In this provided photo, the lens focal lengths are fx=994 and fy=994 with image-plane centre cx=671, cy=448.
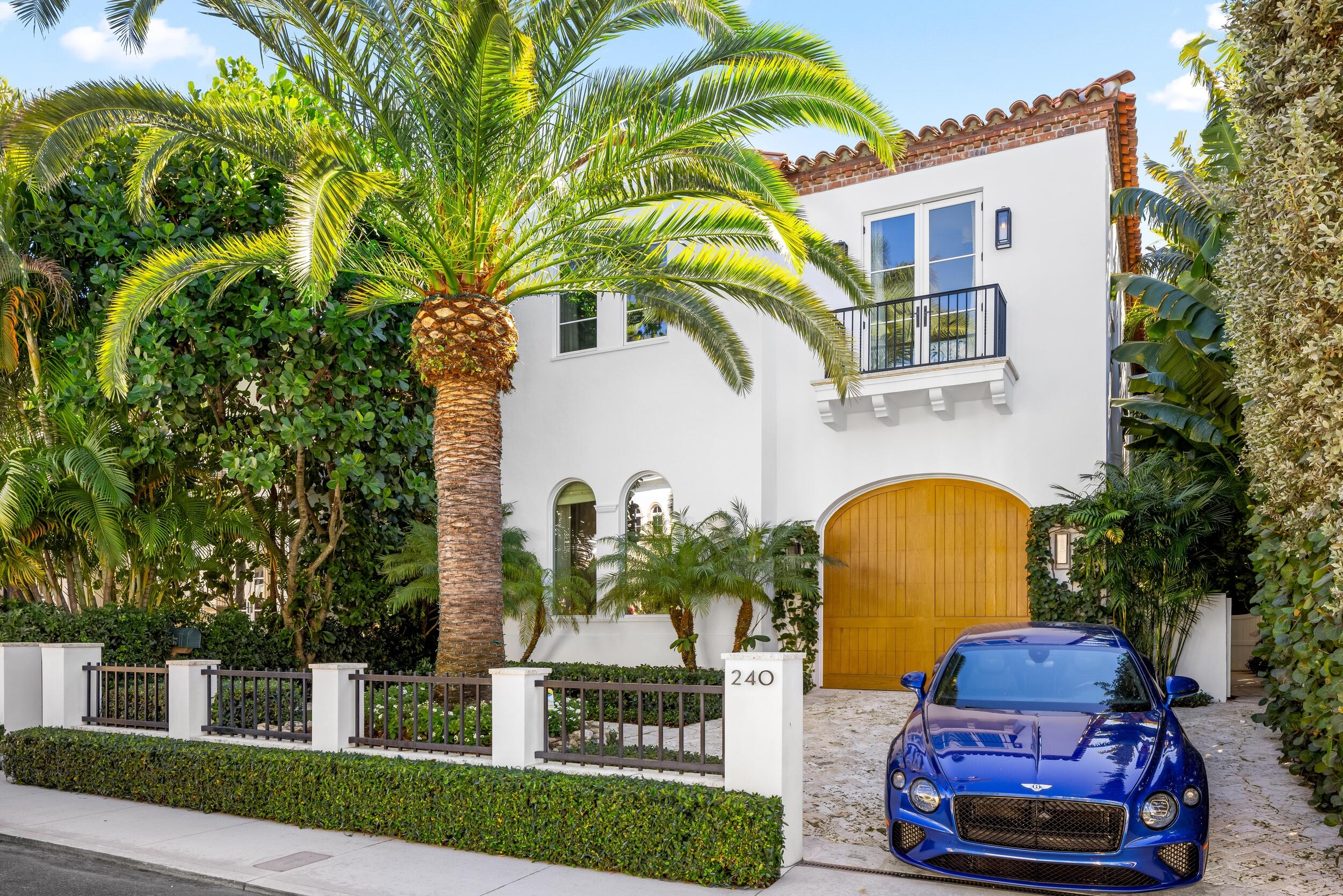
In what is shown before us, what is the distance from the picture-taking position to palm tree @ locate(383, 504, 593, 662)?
46.7 feet

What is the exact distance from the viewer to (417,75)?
9078 millimetres

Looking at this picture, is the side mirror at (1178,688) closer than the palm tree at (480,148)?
Yes

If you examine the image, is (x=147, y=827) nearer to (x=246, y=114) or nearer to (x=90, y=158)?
(x=246, y=114)

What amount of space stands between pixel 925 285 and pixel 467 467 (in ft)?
25.2

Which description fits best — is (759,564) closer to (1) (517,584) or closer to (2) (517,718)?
(1) (517,584)

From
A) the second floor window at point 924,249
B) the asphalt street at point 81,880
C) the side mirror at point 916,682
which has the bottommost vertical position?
the asphalt street at point 81,880

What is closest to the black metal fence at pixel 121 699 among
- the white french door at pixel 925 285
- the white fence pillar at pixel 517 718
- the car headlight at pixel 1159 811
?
the white fence pillar at pixel 517 718

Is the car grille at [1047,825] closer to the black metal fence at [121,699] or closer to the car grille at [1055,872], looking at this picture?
the car grille at [1055,872]

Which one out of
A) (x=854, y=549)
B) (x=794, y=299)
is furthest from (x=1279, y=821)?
(x=854, y=549)

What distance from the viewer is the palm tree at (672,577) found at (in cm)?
1337

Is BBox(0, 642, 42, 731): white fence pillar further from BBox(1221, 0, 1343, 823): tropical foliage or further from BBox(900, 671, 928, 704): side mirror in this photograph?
BBox(1221, 0, 1343, 823): tropical foliage

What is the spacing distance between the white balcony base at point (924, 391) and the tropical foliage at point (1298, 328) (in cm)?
503

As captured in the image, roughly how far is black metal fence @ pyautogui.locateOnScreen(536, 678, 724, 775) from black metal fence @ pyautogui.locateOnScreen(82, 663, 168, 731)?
391 cm

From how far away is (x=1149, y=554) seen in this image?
39.1ft
